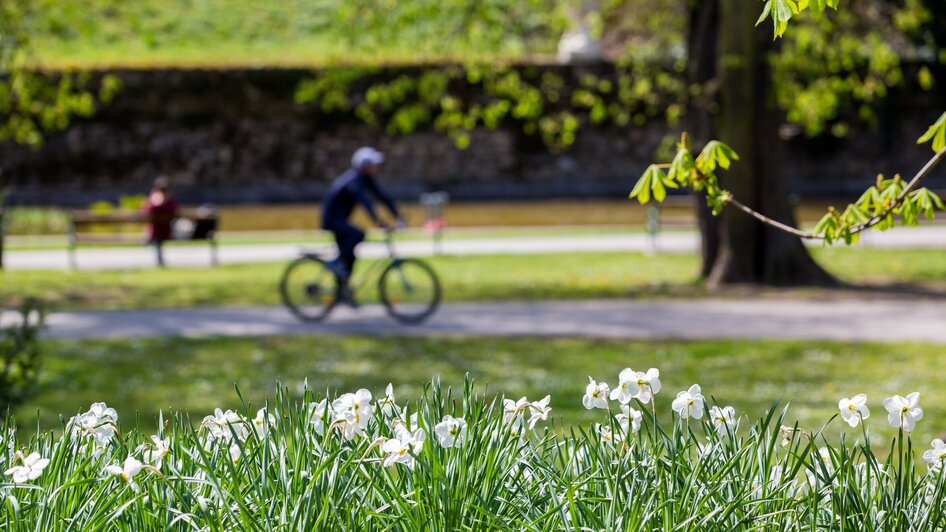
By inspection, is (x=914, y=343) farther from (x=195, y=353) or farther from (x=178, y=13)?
(x=178, y=13)

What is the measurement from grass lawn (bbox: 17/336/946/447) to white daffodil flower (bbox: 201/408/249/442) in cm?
435

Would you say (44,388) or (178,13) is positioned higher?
(178,13)

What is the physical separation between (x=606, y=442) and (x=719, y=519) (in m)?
0.46

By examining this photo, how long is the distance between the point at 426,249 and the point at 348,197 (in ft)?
34.5

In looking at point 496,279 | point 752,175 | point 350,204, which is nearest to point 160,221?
point 496,279

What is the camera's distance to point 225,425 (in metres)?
3.93

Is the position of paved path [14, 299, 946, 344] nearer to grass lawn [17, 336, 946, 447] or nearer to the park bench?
grass lawn [17, 336, 946, 447]

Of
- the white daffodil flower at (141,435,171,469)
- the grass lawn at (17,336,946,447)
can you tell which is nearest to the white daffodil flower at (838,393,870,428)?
the white daffodil flower at (141,435,171,469)

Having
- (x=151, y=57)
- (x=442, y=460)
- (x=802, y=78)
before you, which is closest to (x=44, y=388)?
(x=442, y=460)

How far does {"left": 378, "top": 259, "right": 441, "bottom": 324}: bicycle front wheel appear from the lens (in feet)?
43.3

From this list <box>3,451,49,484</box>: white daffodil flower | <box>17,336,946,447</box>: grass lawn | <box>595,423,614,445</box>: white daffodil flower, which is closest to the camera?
<box>3,451,49,484</box>: white daffodil flower

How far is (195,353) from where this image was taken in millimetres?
11234

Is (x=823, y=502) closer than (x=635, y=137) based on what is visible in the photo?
Yes

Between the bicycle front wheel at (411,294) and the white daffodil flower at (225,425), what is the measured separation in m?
9.11
